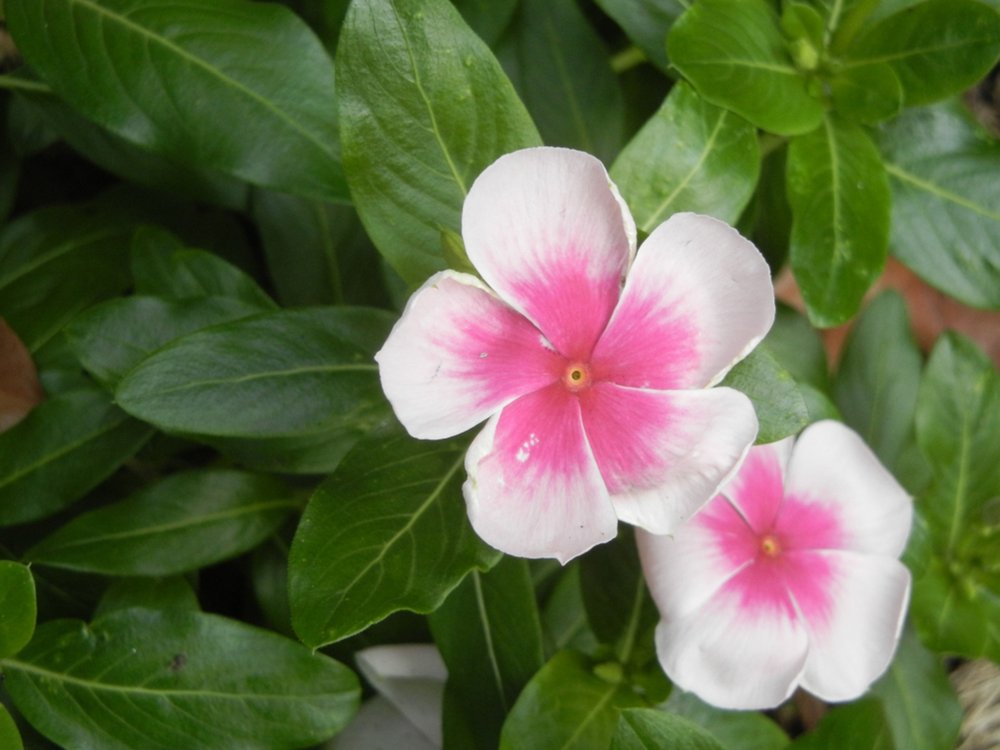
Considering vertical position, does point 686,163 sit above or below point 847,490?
above

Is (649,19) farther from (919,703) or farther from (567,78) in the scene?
(919,703)

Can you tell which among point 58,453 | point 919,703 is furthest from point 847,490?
point 58,453

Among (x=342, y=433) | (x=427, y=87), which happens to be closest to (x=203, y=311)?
(x=342, y=433)

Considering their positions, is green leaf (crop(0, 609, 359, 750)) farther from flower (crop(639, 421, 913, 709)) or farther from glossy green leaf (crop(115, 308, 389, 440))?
flower (crop(639, 421, 913, 709))

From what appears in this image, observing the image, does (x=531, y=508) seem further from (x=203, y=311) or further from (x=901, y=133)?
(x=901, y=133)

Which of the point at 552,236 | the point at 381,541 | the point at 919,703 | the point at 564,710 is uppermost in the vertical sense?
the point at 552,236
